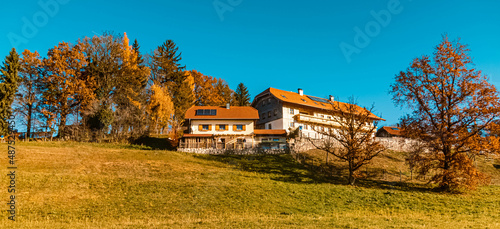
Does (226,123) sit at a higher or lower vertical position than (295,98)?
lower

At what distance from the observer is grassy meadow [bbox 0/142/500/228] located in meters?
15.5

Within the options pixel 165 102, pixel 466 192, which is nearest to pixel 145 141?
pixel 165 102

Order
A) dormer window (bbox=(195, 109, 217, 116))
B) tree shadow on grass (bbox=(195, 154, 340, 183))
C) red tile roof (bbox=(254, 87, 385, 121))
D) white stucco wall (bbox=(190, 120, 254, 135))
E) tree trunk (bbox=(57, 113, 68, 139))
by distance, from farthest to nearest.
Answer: red tile roof (bbox=(254, 87, 385, 121))
dormer window (bbox=(195, 109, 217, 116))
white stucco wall (bbox=(190, 120, 254, 135))
tree trunk (bbox=(57, 113, 68, 139))
tree shadow on grass (bbox=(195, 154, 340, 183))

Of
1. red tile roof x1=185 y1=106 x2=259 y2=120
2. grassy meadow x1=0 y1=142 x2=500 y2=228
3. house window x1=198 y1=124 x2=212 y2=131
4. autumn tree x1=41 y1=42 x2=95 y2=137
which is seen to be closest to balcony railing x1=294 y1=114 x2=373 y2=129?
red tile roof x1=185 y1=106 x2=259 y2=120

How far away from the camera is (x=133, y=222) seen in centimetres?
1530

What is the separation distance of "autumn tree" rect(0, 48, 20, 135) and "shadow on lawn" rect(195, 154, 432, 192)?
2470cm

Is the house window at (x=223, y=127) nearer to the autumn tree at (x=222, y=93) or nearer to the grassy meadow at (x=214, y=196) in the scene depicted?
the grassy meadow at (x=214, y=196)

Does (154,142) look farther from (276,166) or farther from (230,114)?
(276,166)

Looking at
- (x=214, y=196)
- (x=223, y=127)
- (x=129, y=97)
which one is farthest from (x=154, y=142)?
(x=214, y=196)

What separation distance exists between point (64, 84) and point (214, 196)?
3533 cm

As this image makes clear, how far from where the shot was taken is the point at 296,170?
30906 millimetres

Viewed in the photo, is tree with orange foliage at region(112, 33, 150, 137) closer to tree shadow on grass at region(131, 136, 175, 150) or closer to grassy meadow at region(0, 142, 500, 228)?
tree shadow on grass at region(131, 136, 175, 150)

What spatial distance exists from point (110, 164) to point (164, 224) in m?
17.8

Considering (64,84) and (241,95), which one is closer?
(64,84)
